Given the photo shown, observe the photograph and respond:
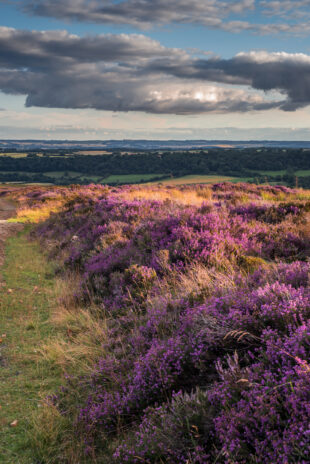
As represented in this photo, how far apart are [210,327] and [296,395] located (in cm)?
159

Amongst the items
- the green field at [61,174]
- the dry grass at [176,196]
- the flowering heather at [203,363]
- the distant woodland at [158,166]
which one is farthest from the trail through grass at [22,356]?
the green field at [61,174]

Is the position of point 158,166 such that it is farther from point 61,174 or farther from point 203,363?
point 203,363

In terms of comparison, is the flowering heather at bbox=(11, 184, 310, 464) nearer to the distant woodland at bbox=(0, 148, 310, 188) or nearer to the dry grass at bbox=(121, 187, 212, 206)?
the dry grass at bbox=(121, 187, 212, 206)

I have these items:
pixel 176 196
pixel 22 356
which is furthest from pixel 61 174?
pixel 22 356

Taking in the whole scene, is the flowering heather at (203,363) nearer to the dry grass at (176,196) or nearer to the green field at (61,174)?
the dry grass at (176,196)

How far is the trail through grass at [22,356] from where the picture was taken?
4.04 m

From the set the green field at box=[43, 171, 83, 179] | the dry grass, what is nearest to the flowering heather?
the dry grass

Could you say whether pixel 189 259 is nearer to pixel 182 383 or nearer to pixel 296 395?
pixel 182 383

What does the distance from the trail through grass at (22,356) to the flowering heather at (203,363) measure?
508mm

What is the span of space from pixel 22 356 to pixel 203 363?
3.76 m

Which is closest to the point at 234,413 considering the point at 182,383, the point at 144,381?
the point at 182,383

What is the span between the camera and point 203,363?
376cm

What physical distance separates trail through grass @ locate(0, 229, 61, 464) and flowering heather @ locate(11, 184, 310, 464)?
0.51 metres

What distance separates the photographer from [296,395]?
101 inches
